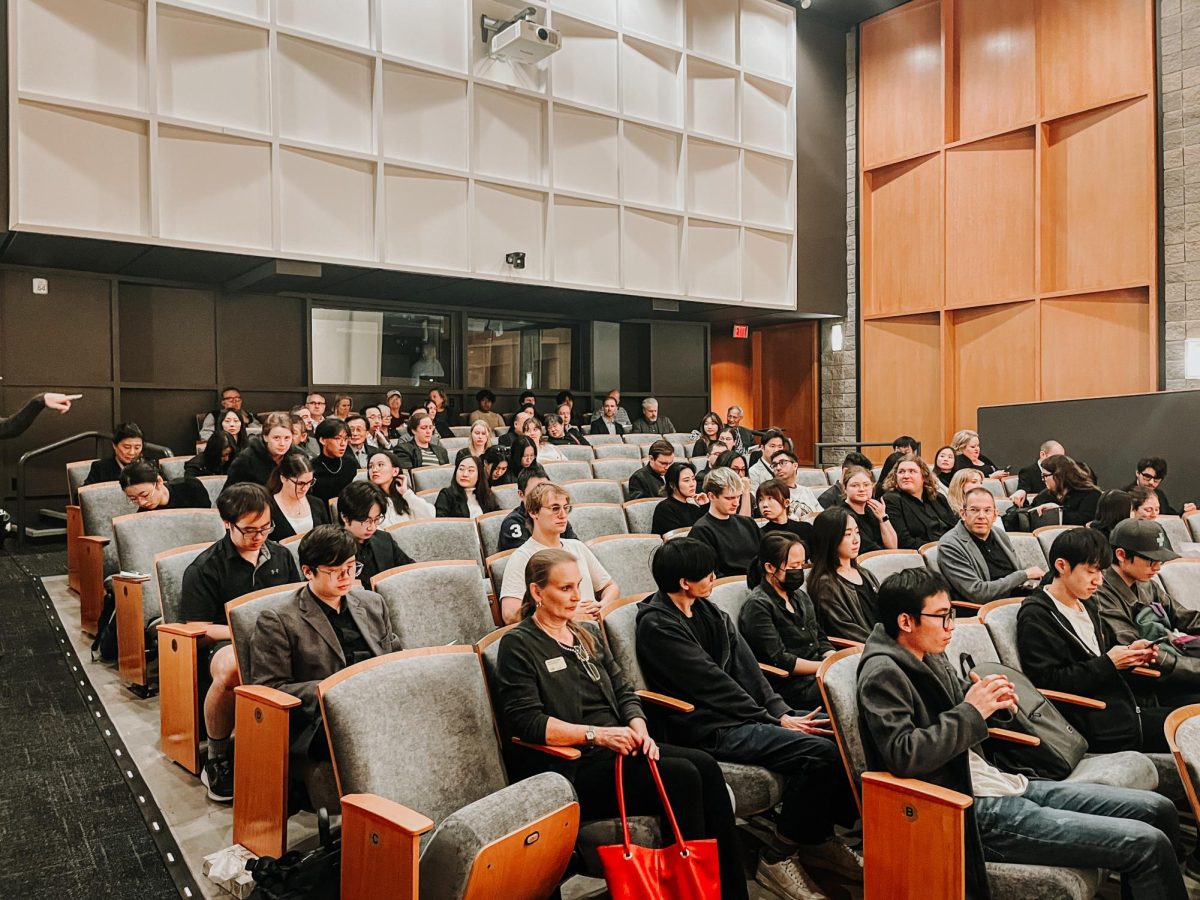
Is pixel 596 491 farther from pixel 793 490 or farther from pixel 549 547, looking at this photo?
pixel 549 547

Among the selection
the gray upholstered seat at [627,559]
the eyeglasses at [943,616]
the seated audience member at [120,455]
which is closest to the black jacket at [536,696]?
the eyeglasses at [943,616]

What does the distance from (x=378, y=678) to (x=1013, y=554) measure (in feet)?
9.64

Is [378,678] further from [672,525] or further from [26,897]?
[672,525]

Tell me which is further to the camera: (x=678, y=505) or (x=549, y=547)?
(x=678, y=505)

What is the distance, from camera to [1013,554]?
3.80 metres

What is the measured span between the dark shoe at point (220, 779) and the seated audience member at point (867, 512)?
2767 mm

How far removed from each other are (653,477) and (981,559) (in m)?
2.04

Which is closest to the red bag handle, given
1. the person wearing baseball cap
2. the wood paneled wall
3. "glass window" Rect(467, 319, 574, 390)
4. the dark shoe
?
the dark shoe

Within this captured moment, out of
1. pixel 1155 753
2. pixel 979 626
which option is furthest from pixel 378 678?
pixel 1155 753

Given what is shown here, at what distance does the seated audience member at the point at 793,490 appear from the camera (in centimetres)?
480

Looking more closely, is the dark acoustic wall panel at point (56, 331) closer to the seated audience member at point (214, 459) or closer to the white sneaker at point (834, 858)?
the seated audience member at point (214, 459)

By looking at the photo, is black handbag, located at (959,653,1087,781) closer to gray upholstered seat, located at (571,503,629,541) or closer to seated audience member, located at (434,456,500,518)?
gray upholstered seat, located at (571,503,629,541)

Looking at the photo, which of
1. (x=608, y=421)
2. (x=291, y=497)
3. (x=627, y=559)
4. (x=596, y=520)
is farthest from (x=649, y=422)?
(x=291, y=497)

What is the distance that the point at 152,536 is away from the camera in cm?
351
